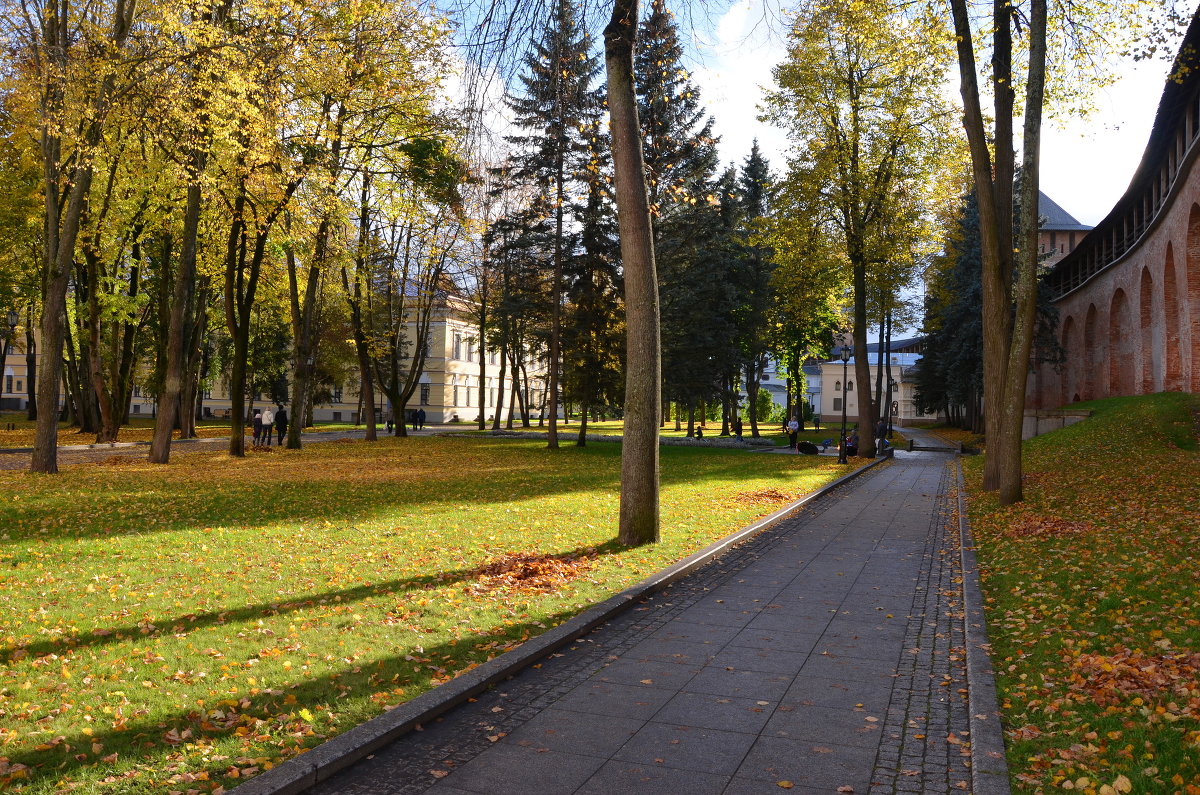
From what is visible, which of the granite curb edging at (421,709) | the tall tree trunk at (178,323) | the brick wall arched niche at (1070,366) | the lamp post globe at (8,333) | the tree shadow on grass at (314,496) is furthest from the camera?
the brick wall arched niche at (1070,366)

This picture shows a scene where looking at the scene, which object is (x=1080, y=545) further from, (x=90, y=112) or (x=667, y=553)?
(x=90, y=112)

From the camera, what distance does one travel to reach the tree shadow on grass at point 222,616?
18.7 feet

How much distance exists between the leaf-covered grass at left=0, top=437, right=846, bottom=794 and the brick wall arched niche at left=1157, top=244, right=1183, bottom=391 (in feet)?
81.0

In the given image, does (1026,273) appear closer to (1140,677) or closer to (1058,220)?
(1140,677)

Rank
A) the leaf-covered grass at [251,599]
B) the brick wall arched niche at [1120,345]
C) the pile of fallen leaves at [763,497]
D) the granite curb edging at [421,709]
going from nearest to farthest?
the granite curb edging at [421,709] < the leaf-covered grass at [251,599] < the pile of fallen leaves at [763,497] < the brick wall arched niche at [1120,345]

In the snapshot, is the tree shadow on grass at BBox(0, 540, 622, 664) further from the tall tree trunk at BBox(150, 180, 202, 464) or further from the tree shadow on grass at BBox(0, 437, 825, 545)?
the tall tree trunk at BBox(150, 180, 202, 464)

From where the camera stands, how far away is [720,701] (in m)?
5.27

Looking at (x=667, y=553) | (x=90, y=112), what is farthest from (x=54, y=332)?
(x=667, y=553)

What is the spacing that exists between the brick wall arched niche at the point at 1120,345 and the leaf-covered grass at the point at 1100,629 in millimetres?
28501

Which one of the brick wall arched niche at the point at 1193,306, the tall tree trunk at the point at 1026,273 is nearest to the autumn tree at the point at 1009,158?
the tall tree trunk at the point at 1026,273

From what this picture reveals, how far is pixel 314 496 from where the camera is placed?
14.9m

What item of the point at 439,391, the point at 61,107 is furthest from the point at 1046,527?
the point at 439,391

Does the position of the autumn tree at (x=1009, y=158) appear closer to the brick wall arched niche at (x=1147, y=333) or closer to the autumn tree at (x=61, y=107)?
the autumn tree at (x=61, y=107)

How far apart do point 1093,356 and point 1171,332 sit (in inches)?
575
